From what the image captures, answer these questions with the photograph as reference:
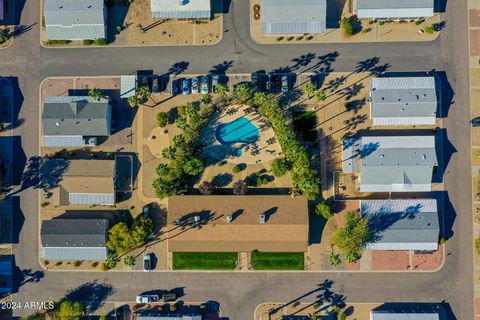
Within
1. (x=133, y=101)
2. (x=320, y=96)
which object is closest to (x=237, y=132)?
(x=320, y=96)

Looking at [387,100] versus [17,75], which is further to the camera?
[17,75]

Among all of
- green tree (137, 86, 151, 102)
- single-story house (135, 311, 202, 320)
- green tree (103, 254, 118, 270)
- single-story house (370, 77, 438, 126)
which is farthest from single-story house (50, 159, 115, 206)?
single-story house (370, 77, 438, 126)

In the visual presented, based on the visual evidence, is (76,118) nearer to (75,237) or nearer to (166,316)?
(75,237)

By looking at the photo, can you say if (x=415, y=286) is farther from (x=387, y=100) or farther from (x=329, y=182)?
(x=387, y=100)

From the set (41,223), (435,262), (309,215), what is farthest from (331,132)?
(41,223)

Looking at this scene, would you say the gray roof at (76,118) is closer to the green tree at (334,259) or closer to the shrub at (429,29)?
the green tree at (334,259)

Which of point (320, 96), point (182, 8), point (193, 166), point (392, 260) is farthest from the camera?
point (392, 260)
